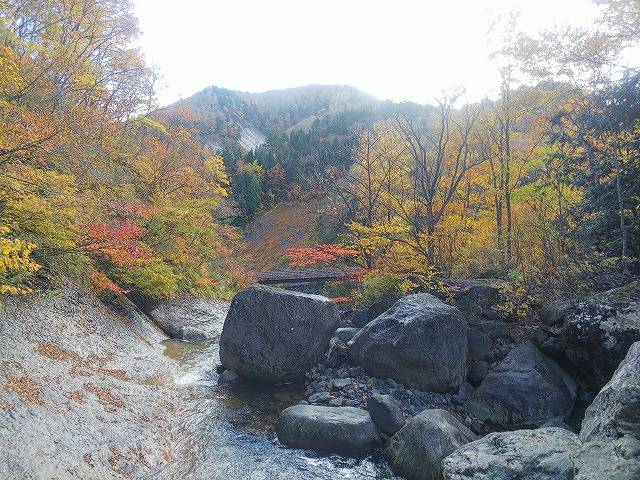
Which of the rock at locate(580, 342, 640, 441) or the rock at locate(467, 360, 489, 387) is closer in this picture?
the rock at locate(580, 342, 640, 441)

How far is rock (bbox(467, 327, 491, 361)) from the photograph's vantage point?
1175 centimetres

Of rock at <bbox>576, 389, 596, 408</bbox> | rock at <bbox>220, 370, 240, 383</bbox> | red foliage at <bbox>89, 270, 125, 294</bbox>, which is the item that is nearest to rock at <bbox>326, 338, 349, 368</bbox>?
rock at <bbox>220, 370, 240, 383</bbox>

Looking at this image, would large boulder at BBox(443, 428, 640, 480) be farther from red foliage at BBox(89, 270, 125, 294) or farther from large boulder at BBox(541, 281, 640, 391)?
red foliage at BBox(89, 270, 125, 294)

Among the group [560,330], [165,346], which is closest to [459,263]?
[560,330]

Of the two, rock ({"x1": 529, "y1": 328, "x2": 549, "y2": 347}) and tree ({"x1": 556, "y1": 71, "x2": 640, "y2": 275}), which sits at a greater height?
tree ({"x1": 556, "y1": 71, "x2": 640, "y2": 275})

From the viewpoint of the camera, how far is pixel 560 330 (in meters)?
9.90

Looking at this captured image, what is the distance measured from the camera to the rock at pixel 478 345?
11750 mm

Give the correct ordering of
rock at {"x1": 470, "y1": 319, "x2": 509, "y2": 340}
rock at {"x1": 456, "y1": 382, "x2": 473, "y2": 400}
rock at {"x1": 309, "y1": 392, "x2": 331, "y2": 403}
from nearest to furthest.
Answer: rock at {"x1": 309, "y1": 392, "x2": 331, "y2": 403}, rock at {"x1": 456, "y1": 382, "x2": 473, "y2": 400}, rock at {"x1": 470, "y1": 319, "x2": 509, "y2": 340}

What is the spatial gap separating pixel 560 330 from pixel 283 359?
743 cm

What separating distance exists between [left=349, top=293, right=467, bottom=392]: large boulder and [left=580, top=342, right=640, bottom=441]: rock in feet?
17.1

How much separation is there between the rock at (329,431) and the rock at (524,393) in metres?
3.13

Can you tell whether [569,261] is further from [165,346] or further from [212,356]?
[165,346]

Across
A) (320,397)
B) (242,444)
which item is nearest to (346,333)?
(320,397)

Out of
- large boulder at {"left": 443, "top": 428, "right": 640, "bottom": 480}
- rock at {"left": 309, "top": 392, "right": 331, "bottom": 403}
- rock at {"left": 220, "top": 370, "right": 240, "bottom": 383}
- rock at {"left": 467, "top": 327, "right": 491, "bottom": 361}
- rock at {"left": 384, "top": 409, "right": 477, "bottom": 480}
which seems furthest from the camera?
rock at {"left": 220, "top": 370, "right": 240, "bottom": 383}
